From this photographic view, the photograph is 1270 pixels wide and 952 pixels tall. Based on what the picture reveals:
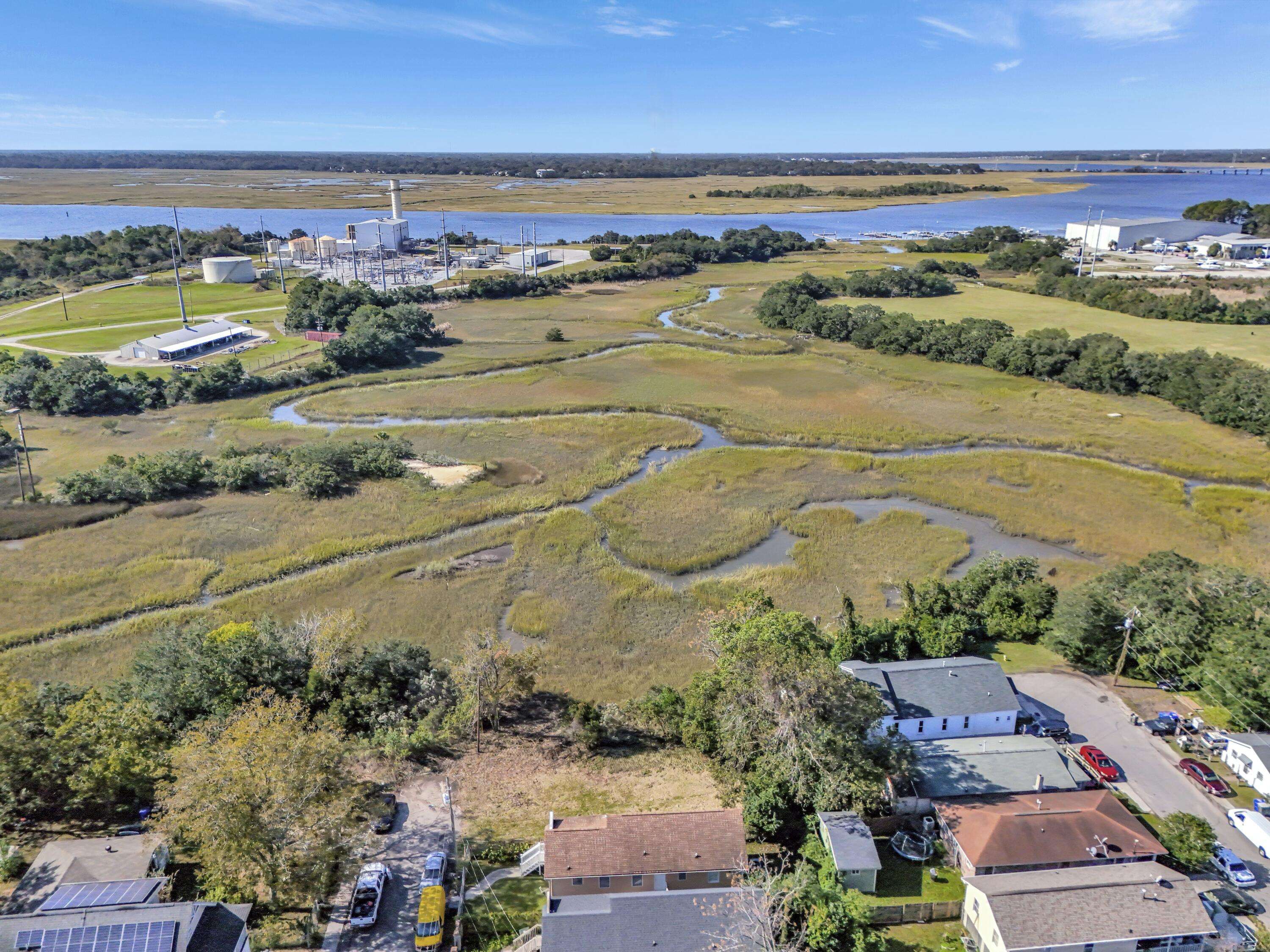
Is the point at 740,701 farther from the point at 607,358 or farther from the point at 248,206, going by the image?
the point at 248,206

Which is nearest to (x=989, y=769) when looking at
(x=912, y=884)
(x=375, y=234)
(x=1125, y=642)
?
(x=912, y=884)

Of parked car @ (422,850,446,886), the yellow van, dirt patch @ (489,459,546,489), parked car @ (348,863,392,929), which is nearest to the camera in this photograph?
the yellow van

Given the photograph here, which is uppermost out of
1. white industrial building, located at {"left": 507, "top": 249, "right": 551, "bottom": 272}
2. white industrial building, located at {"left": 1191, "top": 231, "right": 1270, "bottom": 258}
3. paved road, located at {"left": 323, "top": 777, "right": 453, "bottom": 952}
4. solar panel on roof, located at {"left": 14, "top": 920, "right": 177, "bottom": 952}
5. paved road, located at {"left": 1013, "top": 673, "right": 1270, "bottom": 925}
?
white industrial building, located at {"left": 1191, "top": 231, "right": 1270, "bottom": 258}

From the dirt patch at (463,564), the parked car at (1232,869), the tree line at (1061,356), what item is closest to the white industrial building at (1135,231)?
the tree line at (1061,356)

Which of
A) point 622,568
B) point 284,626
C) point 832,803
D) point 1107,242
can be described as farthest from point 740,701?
point 1107,242

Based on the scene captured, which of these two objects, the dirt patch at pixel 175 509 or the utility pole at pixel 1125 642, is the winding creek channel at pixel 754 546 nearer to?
the utility pole at pixel 1125 642

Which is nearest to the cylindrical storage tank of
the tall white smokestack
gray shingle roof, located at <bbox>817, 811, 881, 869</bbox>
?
the tall white smokestack

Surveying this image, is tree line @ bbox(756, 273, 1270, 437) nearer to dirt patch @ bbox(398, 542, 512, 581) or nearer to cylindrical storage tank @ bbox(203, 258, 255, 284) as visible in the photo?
dirt patch @ bbox(398, 542, 512, 581)
